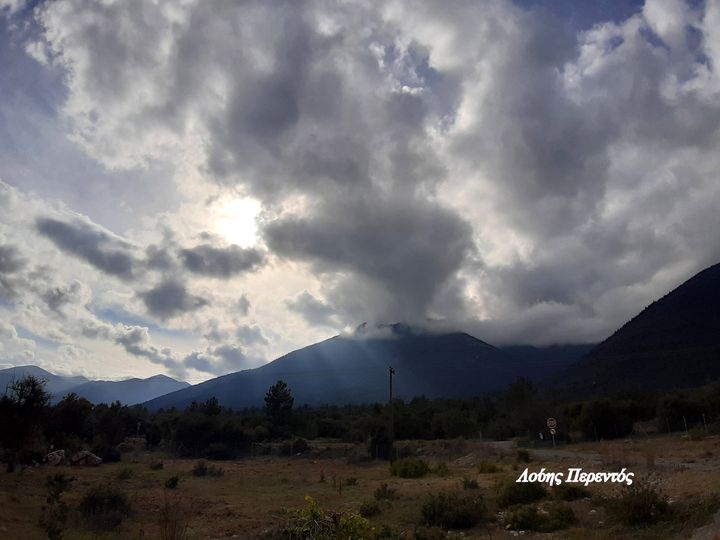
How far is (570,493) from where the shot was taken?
19344 millimetres

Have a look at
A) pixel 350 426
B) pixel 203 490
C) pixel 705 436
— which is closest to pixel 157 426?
pixel 350 426

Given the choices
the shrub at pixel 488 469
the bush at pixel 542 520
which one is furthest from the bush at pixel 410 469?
the bush at pixel 542 520

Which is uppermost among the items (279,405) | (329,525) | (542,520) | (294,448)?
(279,405)

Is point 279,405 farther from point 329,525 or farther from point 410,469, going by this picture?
point 329,525

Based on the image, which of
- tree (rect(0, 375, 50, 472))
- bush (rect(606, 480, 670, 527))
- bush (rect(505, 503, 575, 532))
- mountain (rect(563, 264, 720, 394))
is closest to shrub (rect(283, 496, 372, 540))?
bush (rect(505, 503, 575, 532))

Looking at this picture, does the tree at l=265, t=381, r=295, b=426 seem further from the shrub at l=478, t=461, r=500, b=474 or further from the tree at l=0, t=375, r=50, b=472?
the shrub at l=478, t=461, r=500, b=474

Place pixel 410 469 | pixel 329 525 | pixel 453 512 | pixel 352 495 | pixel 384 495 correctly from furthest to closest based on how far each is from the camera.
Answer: pixel 410 469
pixel 352 495
pixel 384 495
pixel 453 512
pixel 329 525

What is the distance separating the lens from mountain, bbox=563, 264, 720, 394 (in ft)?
287

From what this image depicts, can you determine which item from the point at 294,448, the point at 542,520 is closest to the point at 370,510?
the point at 542,520

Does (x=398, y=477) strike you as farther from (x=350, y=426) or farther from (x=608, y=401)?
(x=350, y=426)

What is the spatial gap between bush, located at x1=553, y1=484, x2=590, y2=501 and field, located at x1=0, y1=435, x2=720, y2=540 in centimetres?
26

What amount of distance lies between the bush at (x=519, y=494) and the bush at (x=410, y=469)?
47.4 ft

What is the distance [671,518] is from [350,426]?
63.1 meters

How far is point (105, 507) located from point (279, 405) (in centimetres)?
6199
